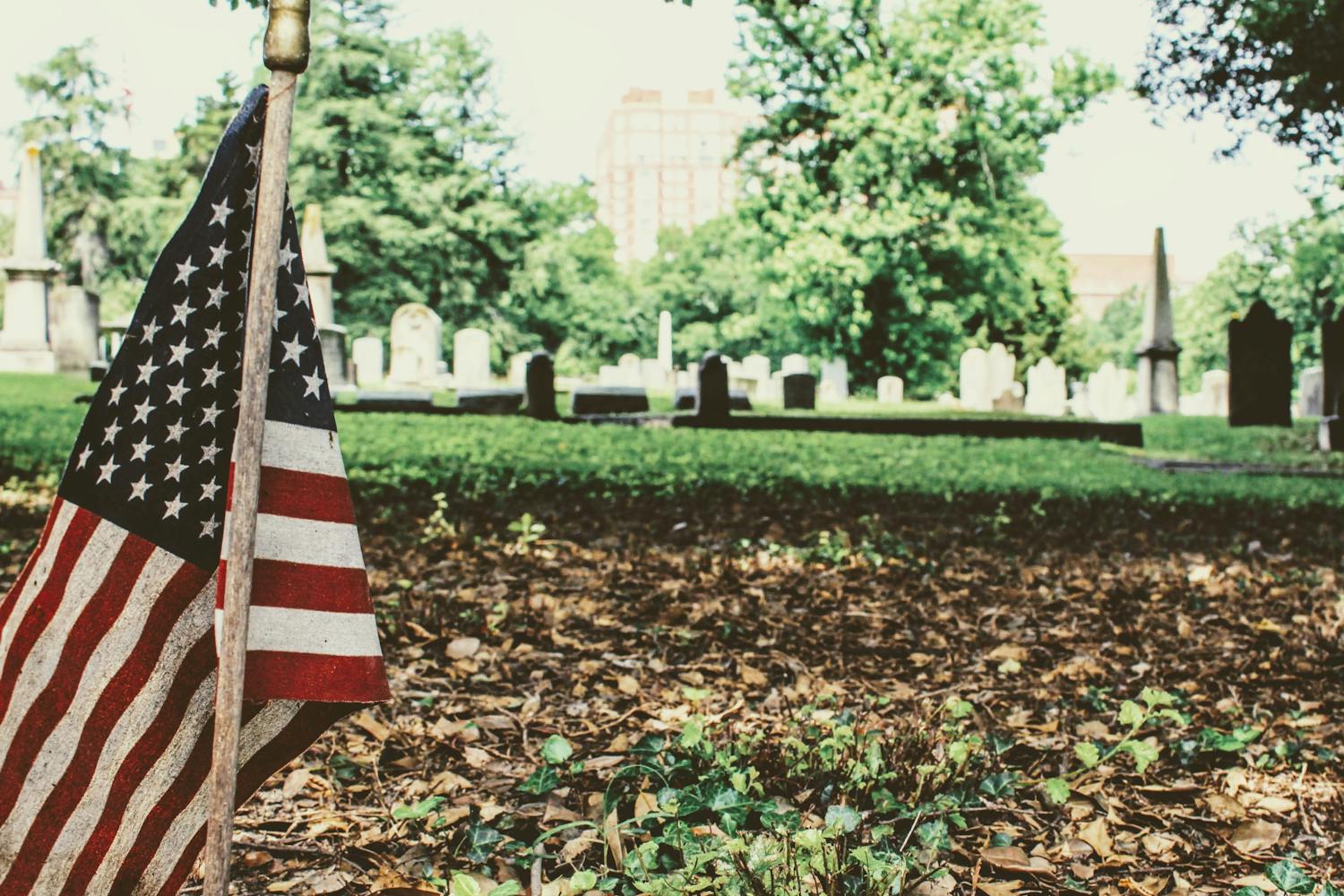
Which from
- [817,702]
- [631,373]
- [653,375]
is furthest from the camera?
[653,375]

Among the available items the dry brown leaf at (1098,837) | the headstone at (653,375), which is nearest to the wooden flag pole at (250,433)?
the dry brown leaf at (1098,837)

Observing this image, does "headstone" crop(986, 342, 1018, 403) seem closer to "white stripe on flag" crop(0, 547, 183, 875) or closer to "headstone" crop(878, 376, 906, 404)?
"headstone" crop(878, 376, 906, 404)

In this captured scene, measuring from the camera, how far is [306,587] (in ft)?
5.37

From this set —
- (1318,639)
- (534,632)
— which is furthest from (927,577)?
(534,632)

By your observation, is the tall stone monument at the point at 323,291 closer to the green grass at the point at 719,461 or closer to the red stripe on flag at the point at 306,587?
the green grass at the point at 719,461

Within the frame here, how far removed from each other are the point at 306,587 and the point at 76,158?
1723 inches

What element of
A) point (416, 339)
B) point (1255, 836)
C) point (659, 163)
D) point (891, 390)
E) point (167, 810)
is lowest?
point (1255, 836)

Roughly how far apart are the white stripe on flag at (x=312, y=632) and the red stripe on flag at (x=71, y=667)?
0.58 feet

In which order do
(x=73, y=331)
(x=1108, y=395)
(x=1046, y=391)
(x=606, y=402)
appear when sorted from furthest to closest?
1. (x=1108, y=395)
2. (x=1046, y=391)
3. (x=73, y=331)
4. (x=606, y=402)

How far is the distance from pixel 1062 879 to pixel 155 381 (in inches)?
79.2

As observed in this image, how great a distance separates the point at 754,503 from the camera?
22.5 ft

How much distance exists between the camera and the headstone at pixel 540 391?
15.7m

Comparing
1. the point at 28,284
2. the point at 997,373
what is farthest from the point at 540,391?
the point at 997,373

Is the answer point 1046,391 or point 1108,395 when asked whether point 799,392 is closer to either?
point 1046,391
